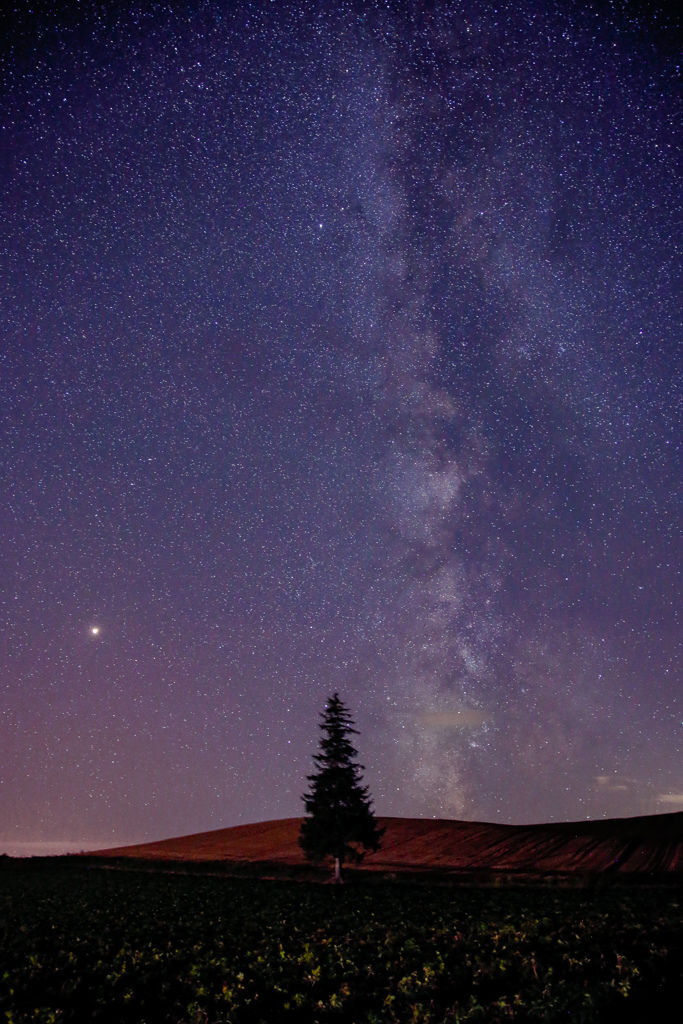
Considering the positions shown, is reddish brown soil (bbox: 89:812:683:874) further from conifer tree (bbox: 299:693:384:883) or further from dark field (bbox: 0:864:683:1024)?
dark field (bbox: 0:864:683:1024)

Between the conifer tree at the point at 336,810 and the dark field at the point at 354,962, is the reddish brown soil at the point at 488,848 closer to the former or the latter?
the conifer tree at the point at 336,810

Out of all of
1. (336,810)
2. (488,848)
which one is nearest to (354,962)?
(336,810)

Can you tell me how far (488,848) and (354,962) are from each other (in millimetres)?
47985

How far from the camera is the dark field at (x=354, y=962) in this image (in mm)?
12711

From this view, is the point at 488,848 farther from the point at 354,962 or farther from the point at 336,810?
the point at 354,962

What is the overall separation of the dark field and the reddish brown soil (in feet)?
92.8

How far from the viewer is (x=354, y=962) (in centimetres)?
1530

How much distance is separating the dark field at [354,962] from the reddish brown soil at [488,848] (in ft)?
92.8

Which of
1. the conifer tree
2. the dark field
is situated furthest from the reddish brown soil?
the dark field

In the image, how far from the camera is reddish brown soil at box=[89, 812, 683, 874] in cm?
4922

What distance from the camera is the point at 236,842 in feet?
236

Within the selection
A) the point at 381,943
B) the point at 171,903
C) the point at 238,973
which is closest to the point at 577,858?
the point at 171,903

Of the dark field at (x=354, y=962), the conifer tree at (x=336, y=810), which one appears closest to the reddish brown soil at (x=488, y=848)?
the conifer tree at (x=336, y=810)

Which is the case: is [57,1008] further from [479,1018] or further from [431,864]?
[431,864]
